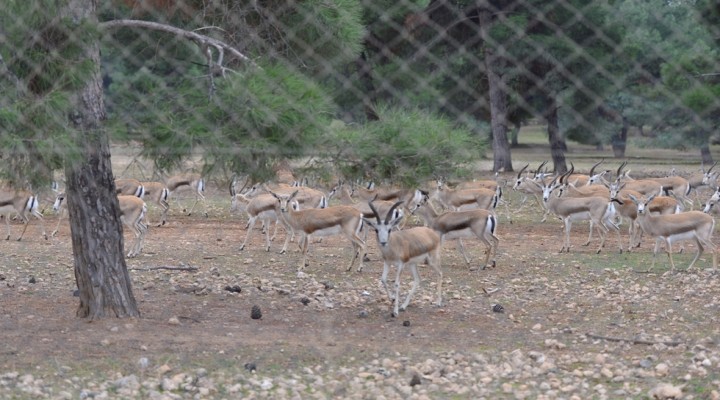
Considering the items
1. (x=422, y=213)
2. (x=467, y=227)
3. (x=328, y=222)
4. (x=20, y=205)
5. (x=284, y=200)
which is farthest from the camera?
(x=20, y=205)

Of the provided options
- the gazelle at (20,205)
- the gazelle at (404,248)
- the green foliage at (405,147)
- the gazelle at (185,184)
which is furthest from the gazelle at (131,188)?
the green foliage at (405,147)

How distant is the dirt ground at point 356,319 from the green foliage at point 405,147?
1367 mm

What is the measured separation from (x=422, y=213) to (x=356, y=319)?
3.90 metres

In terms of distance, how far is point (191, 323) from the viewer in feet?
22.2

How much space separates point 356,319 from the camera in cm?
717

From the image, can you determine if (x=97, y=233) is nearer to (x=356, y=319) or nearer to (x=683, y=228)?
(x=356, y=319)

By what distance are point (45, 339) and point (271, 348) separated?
137 cm

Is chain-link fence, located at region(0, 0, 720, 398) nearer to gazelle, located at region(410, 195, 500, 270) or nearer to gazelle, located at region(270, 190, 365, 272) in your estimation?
gazelle, located at region(410, 195, 500, 270)

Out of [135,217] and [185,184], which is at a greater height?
[185,184]

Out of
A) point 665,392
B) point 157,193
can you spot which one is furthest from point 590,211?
point 665,392

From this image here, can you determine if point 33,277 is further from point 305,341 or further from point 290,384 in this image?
point 290,384

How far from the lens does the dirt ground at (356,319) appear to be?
18.6 ft

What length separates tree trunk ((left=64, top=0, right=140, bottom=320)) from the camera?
5802 mm

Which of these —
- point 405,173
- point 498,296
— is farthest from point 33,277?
point 405,173
